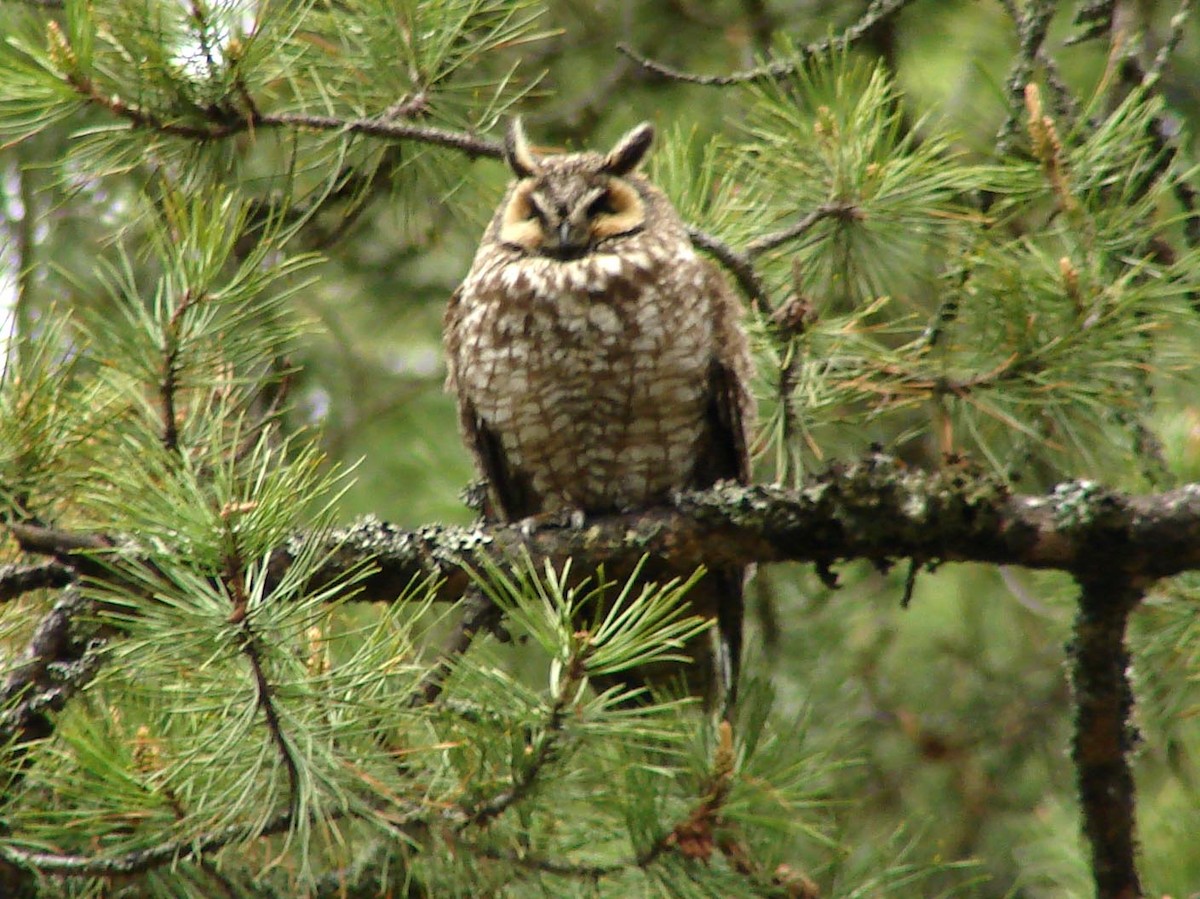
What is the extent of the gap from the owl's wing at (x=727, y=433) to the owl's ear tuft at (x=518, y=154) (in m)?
0.37

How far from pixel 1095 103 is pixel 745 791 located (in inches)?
43.9

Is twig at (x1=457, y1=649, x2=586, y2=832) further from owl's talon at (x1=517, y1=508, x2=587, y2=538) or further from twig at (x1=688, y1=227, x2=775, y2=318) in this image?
twig at (x1=688, y1=227, x2=775, y2=318)

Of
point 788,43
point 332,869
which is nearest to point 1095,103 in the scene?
point 788,43

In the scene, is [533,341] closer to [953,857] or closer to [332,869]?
[332,869]

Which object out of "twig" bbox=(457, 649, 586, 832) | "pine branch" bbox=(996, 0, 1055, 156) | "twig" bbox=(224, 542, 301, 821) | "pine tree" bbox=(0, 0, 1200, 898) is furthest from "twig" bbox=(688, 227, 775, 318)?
"twig" bbox=(224, 542, 301, 821)

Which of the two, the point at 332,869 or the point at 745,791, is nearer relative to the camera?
the point at 745,791

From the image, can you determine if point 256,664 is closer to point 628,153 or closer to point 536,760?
point 536,760

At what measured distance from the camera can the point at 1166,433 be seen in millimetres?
2551

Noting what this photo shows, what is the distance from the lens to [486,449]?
2592 mm

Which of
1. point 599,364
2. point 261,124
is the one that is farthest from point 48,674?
point 599,364

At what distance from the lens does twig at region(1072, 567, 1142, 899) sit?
170 centimetres

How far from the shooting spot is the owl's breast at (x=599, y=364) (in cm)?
235

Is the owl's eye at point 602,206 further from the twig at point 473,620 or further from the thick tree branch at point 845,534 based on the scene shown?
the twig at point 473,620

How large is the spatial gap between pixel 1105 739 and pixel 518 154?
1.35 metres
